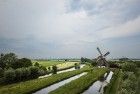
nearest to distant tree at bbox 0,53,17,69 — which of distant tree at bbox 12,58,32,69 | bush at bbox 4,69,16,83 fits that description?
distant tree at bbox 12,58,32,69

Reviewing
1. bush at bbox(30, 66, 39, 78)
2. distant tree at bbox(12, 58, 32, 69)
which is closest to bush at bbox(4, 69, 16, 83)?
Result: bush at bbox(30, 66, 39, 78)

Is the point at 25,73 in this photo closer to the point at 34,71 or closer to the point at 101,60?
the point at 34,71

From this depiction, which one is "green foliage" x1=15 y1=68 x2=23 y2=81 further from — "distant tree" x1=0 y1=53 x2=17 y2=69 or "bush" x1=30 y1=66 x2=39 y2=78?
"distant tree" x1=0 y1=53 x2=17 y2=69

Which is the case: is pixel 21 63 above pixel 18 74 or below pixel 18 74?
above

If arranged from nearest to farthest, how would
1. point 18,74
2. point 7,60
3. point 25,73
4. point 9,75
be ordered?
1. point 9,75
2. point 18,74
3. point 25,73
4. point 7,60

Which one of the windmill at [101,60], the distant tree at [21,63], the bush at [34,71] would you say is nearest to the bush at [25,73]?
the bush at [34,71]

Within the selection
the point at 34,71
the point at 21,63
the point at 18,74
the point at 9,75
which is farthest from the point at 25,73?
the point at 21,63

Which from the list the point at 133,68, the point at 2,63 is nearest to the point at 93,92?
the point at 2,63

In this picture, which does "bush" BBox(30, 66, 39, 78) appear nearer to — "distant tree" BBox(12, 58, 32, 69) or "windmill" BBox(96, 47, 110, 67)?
"distant tree" BBox(12, 58, 32, 69)

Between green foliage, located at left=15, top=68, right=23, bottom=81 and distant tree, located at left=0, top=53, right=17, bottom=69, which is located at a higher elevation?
distant tree, located at left=0, top=53, right=17, bottom=69

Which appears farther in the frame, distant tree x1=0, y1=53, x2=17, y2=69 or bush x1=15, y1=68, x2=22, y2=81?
distant tree x1=0, y1=53, x2=17, y2=69

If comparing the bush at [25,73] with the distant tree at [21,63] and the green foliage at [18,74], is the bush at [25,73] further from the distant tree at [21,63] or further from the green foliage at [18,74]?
the distant tree at [21,63]

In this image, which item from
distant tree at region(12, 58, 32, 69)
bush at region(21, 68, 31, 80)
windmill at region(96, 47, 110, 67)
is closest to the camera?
bush at region(21, 68, 31, 80)

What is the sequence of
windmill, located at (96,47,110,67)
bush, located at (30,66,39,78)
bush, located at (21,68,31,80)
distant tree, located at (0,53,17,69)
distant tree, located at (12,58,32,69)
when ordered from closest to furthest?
bush, located at (21,68,31,80) → bush, located at (30,66,39,78) → distant tree, located at (12,58,32,69) → distant tree, located at (0,53,17,69) → windmill, located at (96,47,110,67)
